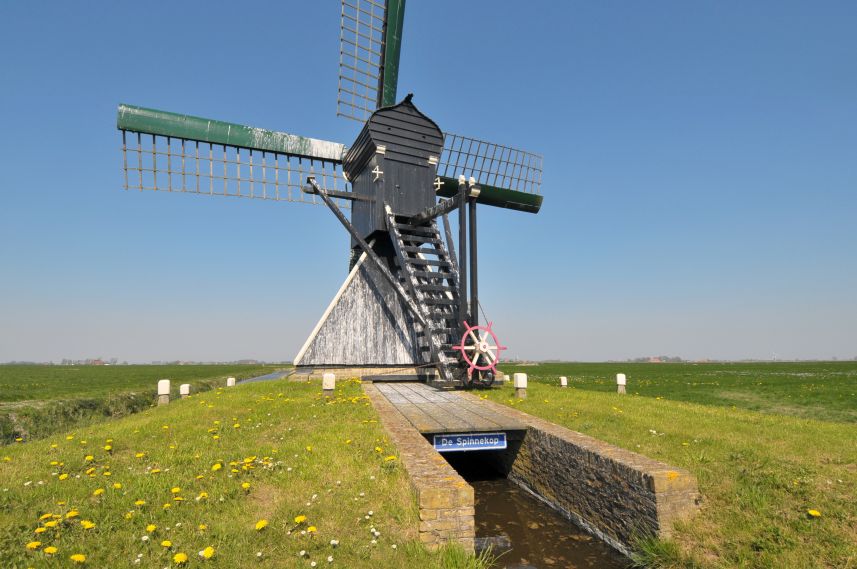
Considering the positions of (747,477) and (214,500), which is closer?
(214,500)

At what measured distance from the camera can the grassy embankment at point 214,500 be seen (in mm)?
4707

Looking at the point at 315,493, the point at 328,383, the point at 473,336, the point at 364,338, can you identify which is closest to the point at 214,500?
the point at 315,493

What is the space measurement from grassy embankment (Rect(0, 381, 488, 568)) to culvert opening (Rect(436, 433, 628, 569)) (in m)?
1.86

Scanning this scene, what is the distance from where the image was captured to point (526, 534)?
755 cm

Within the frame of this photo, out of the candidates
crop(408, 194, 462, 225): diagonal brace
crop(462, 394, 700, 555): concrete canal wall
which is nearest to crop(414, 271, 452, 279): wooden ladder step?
crop(408, 194, 462, 225): diagonal brace

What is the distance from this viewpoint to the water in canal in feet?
21.6

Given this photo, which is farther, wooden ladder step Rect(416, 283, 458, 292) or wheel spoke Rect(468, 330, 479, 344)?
wooden ladder step Rect(416, 283, 458, 292)

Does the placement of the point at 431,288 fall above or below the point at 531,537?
above

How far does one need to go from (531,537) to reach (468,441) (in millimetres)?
2244

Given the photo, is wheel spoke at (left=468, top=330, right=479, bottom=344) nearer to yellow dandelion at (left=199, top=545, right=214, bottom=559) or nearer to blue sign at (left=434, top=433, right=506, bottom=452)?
blue sign at (left=434, top=433, right=506, bottom=452)

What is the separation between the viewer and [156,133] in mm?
19797

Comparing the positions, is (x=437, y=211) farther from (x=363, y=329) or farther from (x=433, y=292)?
(x=363, y=329)

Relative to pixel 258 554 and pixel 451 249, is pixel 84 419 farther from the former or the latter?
pixel 258 554

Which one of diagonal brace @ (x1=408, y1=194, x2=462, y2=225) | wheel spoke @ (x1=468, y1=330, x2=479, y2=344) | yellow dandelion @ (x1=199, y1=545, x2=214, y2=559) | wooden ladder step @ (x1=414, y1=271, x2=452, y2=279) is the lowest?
yellow dandelion @ (x1=199, y1=545, x2=214, y2=559)
